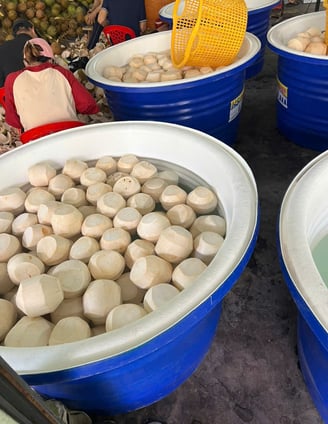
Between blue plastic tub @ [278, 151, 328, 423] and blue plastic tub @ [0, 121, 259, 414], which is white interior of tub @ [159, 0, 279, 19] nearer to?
blue plastic tub @ [0, 121, 259, 414]

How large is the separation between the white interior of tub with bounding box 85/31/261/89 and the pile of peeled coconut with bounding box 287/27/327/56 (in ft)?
0.56

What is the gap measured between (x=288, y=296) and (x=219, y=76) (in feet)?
3.20

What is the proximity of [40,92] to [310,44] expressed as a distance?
4.33ft

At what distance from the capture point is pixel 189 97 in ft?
5.92

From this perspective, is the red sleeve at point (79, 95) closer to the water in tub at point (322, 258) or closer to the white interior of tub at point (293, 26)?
the white interior of tub at point (293, 26)

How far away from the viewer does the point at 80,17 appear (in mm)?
3594

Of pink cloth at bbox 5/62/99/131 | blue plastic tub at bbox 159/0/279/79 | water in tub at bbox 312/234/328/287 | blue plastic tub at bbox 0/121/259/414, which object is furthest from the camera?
blue plastic tub at bbox 159/0/279/79

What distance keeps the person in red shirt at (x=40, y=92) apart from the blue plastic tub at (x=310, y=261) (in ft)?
4.14

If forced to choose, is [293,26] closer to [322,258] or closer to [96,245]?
[322,258]

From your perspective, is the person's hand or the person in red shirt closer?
the person in red shirt

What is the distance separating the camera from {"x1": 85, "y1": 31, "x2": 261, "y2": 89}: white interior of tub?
1.76 metres

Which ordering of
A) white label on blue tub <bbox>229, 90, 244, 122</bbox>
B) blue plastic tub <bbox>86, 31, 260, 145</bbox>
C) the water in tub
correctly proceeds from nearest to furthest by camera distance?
the water in tub < blue plastic tub <bbox>86, 31, 260, 145</bbox> < white label on blue tub <bbox>229, 90, 244, 122</bbox>

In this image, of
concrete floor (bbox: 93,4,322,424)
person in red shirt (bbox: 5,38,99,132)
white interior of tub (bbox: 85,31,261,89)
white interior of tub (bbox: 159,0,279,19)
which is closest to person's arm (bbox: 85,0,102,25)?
white interior of tub (bbox: 159,0,279,19)

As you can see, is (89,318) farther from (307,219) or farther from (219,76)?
(219,76)
